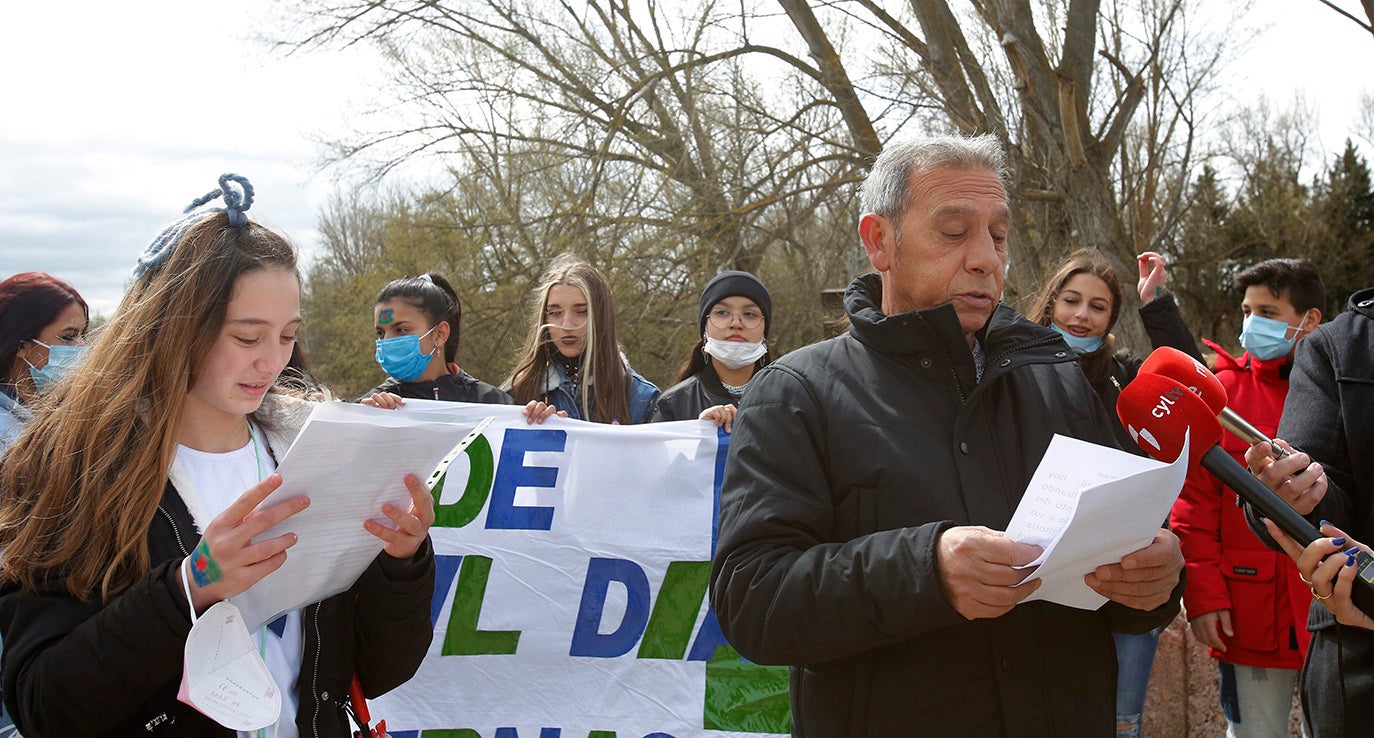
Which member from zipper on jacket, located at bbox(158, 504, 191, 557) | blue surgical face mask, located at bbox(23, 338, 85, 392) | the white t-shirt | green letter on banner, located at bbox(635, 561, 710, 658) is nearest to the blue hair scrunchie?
the white t-shirt

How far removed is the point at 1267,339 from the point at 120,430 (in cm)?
424

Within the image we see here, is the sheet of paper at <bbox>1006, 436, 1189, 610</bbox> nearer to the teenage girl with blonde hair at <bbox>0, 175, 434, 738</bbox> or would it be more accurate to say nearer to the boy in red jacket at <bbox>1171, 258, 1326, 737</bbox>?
the teenage girl with blonde hair at <bbox>0, 175, 434, 738</bbox>

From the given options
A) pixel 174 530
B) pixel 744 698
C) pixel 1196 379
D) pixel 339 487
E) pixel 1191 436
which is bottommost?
pixel 744 698

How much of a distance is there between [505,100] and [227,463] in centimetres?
1155

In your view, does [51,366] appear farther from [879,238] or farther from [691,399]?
[879,238]

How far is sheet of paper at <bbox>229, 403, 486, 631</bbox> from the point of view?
73.2 inches

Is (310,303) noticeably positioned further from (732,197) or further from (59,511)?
(59,511)

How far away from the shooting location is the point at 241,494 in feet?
7.08

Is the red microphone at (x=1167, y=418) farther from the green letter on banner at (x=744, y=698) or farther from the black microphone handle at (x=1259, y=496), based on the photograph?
the green letter on banner at (x=744, y=698)

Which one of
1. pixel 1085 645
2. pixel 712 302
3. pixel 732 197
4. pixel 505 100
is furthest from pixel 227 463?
pixel 505 100

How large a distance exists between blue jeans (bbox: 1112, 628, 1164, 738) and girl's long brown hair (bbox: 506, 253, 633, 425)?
2352 millimetres

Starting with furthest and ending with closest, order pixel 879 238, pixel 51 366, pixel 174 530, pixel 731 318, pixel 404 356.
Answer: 1. pixel 731 318
2. pixel 404 356
3. pixel 51 366
4. pixel 879 238
5. pixel 174 530

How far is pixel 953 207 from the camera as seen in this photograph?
7.13 feet

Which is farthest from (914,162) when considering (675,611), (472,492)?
(472,492)
